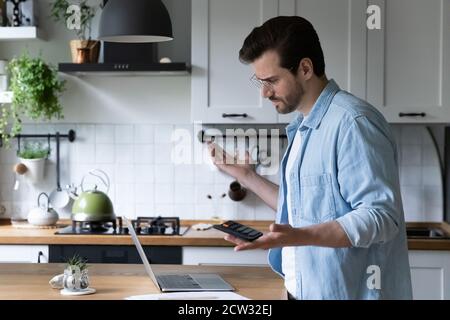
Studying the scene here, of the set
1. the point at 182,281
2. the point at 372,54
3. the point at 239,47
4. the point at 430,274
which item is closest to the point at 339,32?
the point at 372,54

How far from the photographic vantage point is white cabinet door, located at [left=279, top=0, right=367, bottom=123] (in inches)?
134

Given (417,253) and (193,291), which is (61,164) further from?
(193,291)

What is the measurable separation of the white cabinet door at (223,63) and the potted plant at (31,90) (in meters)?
0.77

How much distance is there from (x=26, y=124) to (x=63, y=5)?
0.65m

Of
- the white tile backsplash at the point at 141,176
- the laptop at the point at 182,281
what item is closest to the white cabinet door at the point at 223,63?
the white tile backsplash at the point at 141,176

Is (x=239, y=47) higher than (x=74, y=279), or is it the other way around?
(x=239, y=47)

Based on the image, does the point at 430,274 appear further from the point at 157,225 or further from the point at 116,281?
the point at 116,281

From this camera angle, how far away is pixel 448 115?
3.38 m

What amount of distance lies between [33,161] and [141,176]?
56 centimetres

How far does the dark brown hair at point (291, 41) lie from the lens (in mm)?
1775

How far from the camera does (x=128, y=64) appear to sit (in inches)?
135

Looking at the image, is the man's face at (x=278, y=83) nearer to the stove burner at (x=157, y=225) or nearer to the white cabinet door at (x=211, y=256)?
the white cabinet door at (x=211, y=256)
